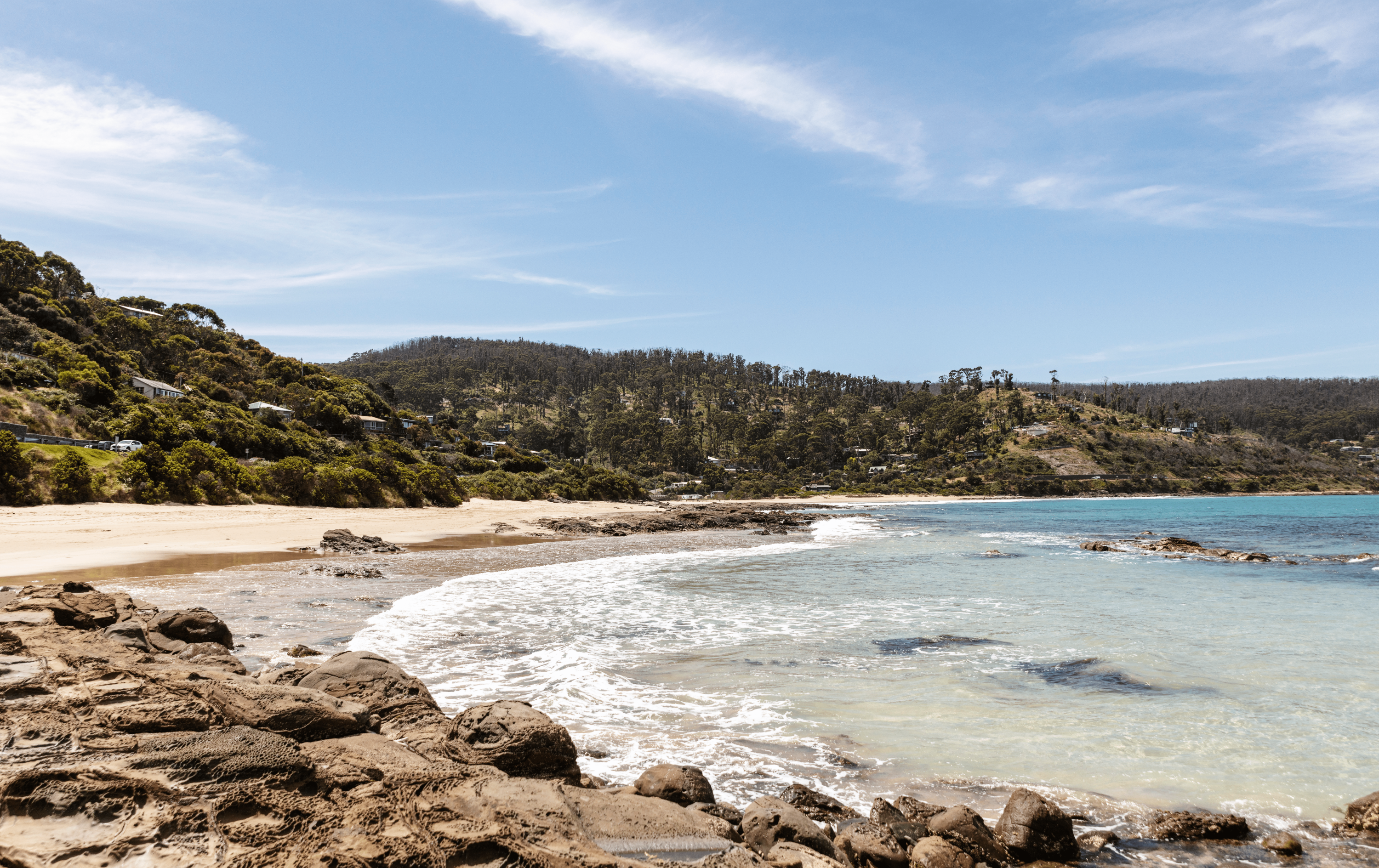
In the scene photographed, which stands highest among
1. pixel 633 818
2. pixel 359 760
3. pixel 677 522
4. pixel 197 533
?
pixel 359 760

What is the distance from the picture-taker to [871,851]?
16.1ft

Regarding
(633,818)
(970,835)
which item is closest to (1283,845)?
(970,835)

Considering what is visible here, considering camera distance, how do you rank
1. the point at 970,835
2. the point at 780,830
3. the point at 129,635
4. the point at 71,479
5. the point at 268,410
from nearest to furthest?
the point at 780,830 < the point at 970,835 < the point at 129,635 < the point at 71,479 < the point at 268,410

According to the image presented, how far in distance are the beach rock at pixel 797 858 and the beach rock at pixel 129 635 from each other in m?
7.63

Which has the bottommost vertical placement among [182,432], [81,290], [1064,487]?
[1064,487]

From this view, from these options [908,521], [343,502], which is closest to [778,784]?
[343,502]

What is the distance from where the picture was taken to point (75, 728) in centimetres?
452

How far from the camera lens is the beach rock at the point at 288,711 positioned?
17.3 ft

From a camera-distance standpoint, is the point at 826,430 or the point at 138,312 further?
the point at 826,430

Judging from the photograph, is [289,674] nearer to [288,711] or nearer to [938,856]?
[288,711]

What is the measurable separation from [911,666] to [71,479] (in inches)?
1387

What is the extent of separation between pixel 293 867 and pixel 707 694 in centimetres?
646

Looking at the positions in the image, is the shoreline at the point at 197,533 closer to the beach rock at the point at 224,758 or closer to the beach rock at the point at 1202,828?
the beach rock at the point at 224,758

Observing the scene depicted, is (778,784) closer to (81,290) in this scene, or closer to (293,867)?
(293,867)
